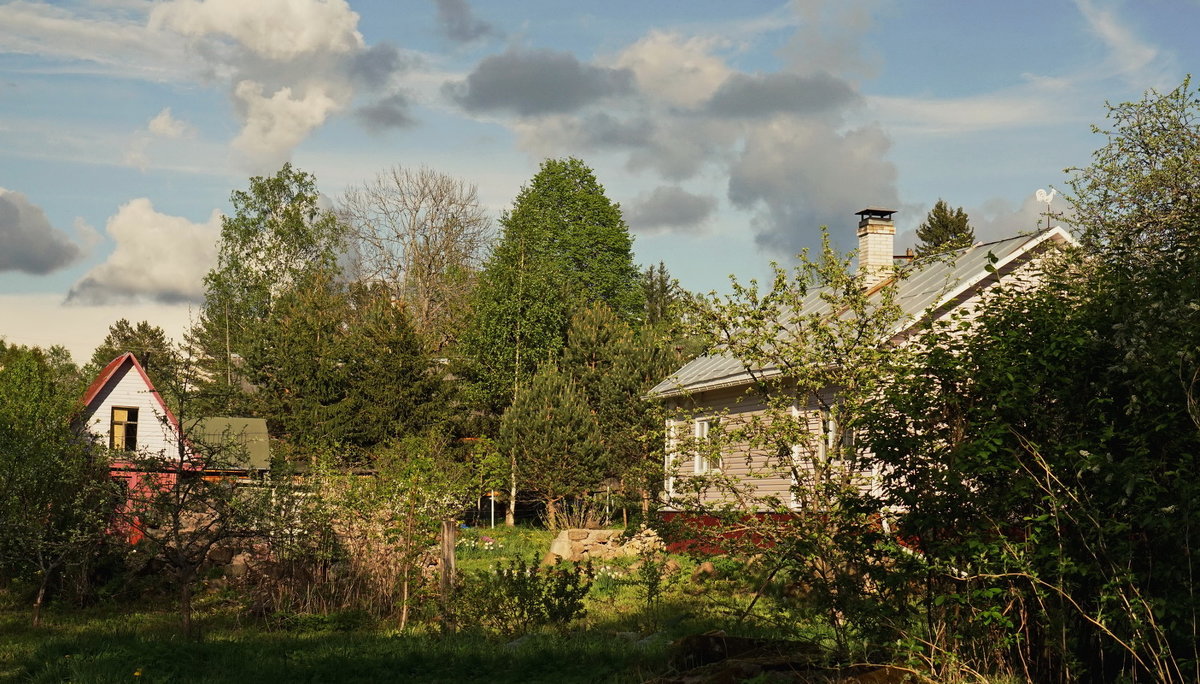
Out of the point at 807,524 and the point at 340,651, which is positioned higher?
the point at 807,524

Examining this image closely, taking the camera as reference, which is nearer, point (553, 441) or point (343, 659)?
point (343, 659)

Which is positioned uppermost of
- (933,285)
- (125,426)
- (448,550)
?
(933,285)

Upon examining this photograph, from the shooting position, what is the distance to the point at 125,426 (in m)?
30.8

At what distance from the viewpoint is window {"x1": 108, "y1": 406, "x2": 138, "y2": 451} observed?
30312 millimetres

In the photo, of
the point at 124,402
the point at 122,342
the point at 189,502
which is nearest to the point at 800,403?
the point at 189,502

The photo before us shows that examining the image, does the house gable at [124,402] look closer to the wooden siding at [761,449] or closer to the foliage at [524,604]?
the wooden siding at [761,449]

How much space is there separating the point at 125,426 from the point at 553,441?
42.4ft

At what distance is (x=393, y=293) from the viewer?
4303 cm

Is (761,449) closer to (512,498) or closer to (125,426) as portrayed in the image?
(512,498)

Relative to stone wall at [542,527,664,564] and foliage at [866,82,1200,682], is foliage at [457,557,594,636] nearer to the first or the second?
foliage at [866,82,1200,682]

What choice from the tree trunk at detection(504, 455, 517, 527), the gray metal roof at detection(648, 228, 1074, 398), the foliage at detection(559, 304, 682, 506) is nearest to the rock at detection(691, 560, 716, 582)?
the gray metal roof at detection(648, 228, 1074, 398)

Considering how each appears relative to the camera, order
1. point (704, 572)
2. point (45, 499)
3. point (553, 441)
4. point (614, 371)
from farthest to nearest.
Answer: point (614, 371)
point (553, 441)
point (704, 572)
point (45, 499)

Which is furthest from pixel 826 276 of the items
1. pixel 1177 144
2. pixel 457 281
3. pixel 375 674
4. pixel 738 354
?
pixel 457 281

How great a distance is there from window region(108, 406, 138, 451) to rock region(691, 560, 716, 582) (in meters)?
20.3
